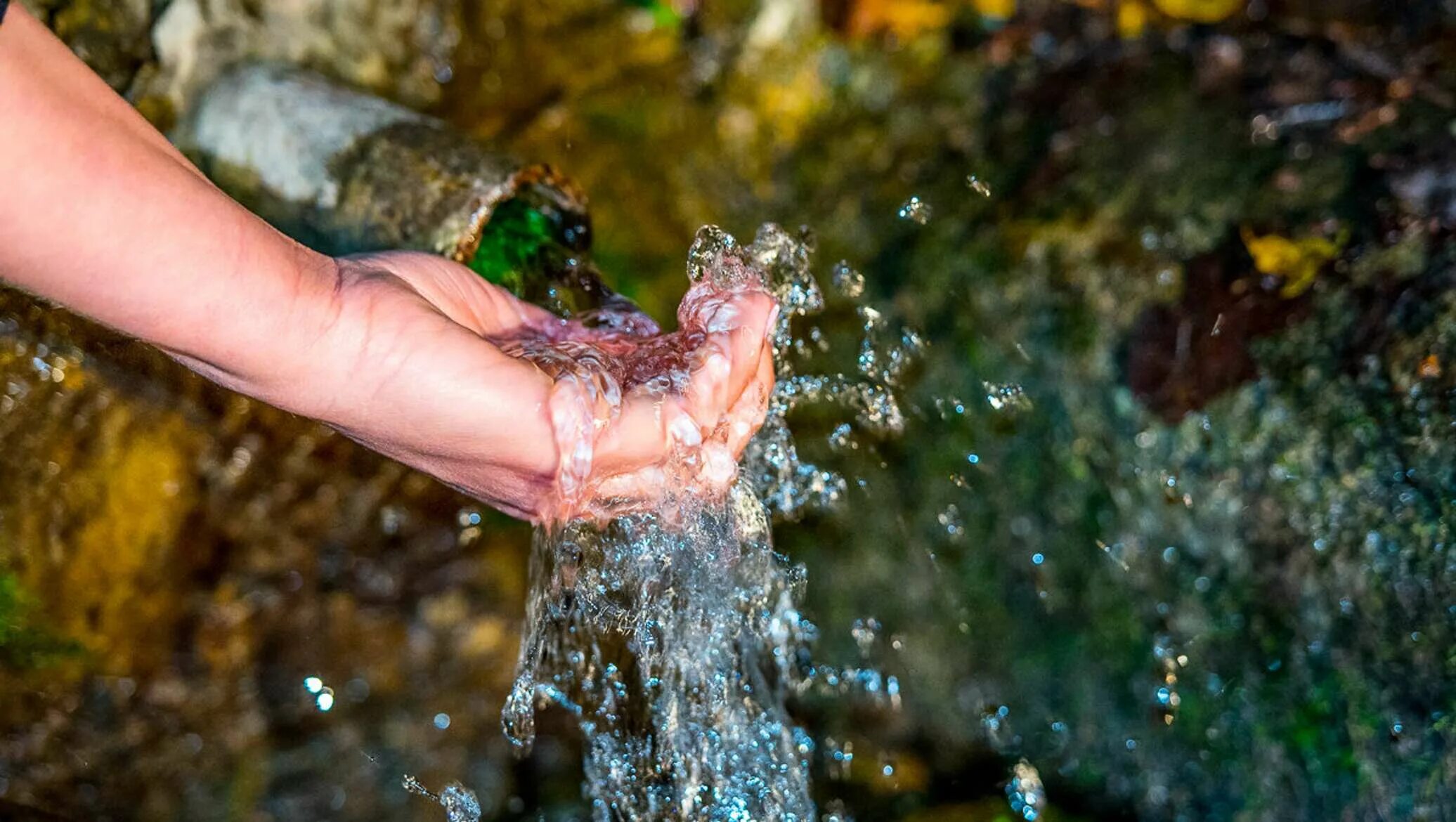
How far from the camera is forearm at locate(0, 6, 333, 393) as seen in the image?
1.13 m

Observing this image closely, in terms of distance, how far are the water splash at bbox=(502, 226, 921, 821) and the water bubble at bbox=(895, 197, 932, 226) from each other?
34 centimetres

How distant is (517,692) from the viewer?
7.77 ft

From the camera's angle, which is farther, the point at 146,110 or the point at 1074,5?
the point at 1074,5

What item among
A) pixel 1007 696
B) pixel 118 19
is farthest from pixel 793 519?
pixel 118 19

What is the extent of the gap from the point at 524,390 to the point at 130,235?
1.85 feet

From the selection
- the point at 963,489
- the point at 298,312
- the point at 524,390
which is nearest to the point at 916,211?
the point at 963,489

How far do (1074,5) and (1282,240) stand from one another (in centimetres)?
136

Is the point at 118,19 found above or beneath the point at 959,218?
→ beneath

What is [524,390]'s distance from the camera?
1578 millimetres

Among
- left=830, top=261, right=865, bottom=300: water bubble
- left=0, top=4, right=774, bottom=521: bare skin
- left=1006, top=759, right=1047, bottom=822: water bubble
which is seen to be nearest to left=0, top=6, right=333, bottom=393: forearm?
left=0, top=4, right=774, bottom=521: bare skin

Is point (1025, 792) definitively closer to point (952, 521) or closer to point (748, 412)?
point (952, 521)

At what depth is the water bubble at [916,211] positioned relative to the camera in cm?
289

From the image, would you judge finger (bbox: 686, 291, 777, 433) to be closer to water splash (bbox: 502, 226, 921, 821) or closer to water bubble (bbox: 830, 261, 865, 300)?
water splash (bbox: 502, 226, 921, 821)

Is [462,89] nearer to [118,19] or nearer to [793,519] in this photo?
[118,19]
